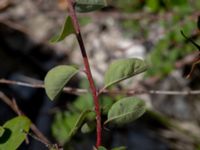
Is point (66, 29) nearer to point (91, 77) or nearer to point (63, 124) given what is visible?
point (91, 77)

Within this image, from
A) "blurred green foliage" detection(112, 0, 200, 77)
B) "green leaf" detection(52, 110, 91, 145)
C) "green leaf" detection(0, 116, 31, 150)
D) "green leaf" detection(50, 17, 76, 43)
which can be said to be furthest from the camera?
"blurred green foliage" detection(112, 0, 200, 77)

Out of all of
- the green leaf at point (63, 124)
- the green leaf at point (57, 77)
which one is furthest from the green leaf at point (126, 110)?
the green leaf at point (63, 124)

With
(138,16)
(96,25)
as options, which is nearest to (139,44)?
(138,16)

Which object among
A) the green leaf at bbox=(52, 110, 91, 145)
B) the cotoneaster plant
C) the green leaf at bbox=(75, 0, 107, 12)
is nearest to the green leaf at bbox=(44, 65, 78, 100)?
the cotoneaster plant

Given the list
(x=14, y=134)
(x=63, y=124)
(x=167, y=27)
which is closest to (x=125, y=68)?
(x=14, y=134)

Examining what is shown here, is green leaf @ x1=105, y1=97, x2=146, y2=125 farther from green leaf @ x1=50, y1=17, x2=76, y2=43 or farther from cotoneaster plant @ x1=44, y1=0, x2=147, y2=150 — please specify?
green leaf @ x1=50, y1=17, x2=76, y2=43

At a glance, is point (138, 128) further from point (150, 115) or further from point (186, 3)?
point (186, 3)
